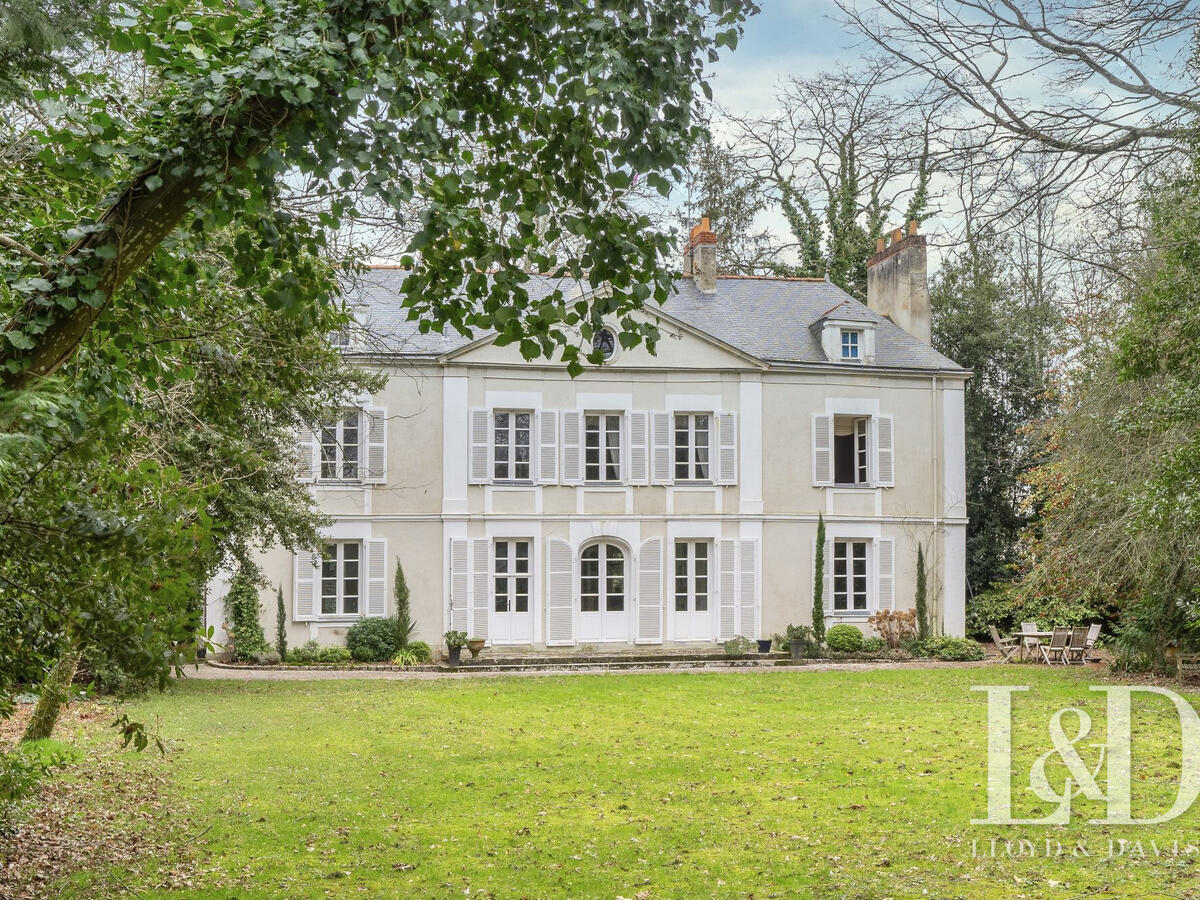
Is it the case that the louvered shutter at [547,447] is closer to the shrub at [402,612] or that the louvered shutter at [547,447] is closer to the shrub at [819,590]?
the shrub at [402,612]

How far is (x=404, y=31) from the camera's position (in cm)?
365

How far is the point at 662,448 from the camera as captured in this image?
21156 millimetres

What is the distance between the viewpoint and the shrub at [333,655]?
758 inches

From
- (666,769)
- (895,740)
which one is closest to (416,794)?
(666,769)

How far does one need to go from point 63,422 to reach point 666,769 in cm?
697

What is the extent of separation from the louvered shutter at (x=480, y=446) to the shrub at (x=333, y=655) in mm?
3946

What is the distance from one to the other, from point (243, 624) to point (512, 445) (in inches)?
231

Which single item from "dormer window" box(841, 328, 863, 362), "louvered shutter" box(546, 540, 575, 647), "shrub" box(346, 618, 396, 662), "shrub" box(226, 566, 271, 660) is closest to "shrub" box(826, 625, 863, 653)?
"louvered shutter" box(546, 540, 575, 647)

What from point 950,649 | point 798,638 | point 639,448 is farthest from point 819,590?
point 639,448

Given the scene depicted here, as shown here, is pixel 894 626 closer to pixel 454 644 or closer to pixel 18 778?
pixel 454 644

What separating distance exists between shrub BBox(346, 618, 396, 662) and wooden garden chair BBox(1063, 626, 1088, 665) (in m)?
12.0

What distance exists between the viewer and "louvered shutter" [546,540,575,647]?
20594 mm

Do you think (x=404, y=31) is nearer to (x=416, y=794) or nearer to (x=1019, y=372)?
(x=416, y=794)

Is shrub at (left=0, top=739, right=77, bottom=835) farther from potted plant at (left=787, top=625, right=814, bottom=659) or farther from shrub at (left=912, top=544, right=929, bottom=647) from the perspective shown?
shrub at (left=912, top=544, right=929, bottom=647)
